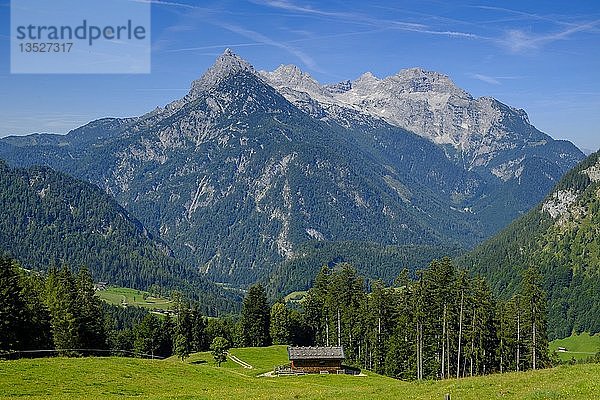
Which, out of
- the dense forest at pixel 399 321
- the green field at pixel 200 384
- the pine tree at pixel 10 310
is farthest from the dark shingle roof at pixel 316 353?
the pine tree at pixel 10 310

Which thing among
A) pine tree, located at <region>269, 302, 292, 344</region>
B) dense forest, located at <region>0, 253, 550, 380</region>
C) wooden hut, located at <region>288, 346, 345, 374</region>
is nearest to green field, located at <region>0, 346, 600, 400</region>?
wooden hut, located at <region>288, 346, 345, 374</region>

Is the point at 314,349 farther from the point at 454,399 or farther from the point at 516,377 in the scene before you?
the point at 454,399

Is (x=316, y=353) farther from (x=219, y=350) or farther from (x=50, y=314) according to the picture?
(x=50, y=314)

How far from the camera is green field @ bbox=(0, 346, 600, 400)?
40344mm

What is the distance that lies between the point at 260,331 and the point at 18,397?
102 metres

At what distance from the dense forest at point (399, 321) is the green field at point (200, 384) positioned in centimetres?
2121

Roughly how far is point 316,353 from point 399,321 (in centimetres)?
1652

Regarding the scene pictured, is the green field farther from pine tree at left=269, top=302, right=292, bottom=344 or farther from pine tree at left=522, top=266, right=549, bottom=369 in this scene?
pine tree at left=269, top=302, right=292, bottom=344

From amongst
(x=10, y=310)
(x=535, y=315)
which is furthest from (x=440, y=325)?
(x=10, y=310)

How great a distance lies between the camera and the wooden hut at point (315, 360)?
329 feet

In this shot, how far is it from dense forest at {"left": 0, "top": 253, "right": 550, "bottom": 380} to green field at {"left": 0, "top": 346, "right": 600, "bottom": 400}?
835 inches

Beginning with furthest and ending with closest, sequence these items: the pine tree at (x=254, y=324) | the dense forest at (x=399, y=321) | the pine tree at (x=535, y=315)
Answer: the pine tree at (x=254, y=324)
the pine tree at (x=535, y=315)
the dense forest at (x=399, y=321)

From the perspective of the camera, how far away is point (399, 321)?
352 ft

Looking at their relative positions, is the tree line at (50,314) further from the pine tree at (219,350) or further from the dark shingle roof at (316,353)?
the dark shingle roof at (316,353)
